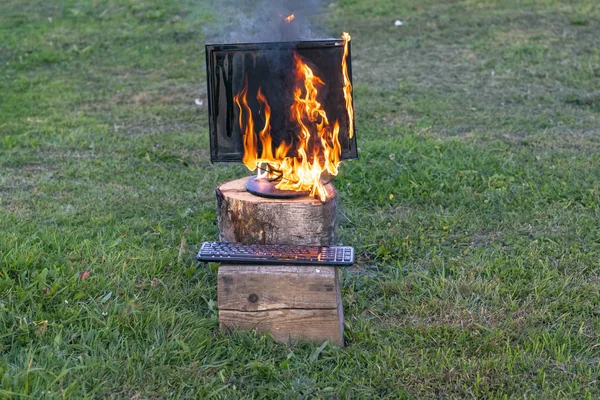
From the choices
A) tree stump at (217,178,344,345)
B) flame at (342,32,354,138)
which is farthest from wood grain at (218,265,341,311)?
flame at (342,32,354,138)

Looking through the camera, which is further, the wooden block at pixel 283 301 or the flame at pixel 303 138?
the flame at pixel 303 138

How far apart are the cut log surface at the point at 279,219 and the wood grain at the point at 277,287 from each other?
0.36 metres

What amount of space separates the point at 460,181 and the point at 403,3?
883cm

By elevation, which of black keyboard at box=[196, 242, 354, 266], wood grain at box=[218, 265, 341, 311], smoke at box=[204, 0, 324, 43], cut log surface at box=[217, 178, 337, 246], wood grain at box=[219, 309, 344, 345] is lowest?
wood grain at box=[219, 309, 344, 345]

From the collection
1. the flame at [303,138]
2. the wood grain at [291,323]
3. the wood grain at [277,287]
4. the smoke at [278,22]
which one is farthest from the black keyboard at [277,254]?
the smoke at [278,22]

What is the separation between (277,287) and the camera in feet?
12.0

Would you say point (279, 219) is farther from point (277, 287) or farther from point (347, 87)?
point (347, 87)

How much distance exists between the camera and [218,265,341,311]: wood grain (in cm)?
361

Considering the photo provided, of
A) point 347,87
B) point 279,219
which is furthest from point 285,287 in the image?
point 347,87

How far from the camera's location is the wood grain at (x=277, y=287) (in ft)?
11.8

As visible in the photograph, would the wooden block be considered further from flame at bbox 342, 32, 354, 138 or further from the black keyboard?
flame at bbox 342, 32, 354, 138

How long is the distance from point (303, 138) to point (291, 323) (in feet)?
3.58

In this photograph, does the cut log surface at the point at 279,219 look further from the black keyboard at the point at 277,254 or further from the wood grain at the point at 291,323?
the wood grain at the point at 291,323

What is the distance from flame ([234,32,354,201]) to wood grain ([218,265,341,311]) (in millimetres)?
577
